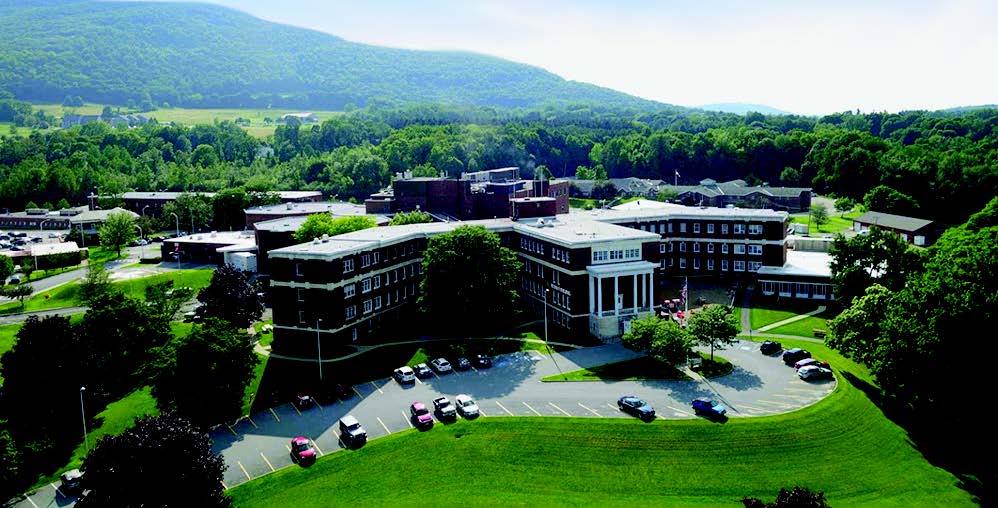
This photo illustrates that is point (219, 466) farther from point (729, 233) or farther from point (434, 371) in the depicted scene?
point (729, 233)

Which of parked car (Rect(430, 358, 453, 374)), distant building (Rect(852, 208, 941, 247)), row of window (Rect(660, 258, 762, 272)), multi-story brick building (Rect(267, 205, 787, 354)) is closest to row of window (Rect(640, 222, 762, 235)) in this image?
row of window (Rect(660, 258, 762, 272))

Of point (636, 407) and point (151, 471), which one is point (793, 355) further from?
point (151, 471)

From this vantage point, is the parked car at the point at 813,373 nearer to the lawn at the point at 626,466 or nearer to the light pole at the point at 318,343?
the lawn at the point at 626,466

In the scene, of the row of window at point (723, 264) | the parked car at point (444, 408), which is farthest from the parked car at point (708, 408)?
the row of window at point (723, 264)

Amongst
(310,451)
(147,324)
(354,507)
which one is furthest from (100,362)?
(354,507)

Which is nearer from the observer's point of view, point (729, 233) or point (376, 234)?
point (376, 234)

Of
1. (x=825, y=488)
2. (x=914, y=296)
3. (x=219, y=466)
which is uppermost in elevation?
(x=914, y=296)

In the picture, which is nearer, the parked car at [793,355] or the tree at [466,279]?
the parked car at [793,355]

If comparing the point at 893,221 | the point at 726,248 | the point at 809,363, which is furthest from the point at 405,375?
the point at 893,221
